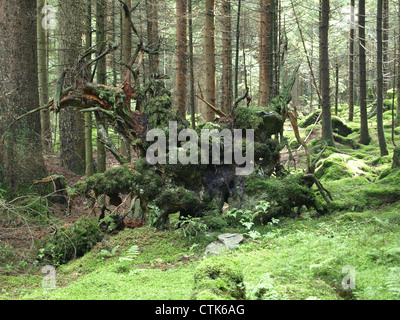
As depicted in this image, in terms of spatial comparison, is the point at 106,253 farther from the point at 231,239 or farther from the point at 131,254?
the point at 231,239

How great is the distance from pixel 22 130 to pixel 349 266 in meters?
7.56

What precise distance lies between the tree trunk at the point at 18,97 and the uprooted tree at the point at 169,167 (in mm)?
1114

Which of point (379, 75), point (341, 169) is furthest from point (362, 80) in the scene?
point (341, 169)

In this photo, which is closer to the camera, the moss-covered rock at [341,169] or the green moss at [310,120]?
the moss-covered rock at [341,169]

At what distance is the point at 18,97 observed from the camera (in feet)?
27.8

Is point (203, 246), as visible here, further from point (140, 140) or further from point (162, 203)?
point (140, 140)

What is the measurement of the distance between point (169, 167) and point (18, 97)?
13.5ft

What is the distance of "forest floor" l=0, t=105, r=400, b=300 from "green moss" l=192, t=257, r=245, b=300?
15 centimetres

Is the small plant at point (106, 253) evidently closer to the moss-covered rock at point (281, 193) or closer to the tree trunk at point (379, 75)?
the moss-covered rock at point (281, 193)

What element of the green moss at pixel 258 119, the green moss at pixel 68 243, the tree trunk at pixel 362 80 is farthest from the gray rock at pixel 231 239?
the tree trunk at pixel 362 80

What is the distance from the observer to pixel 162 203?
7281 millimetres

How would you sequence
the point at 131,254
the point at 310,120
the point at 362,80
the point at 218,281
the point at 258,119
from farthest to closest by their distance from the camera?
the point at 310,120 → the point at 362,80 → the point at 258,119 → the point at 131,254 → the point at 218,281

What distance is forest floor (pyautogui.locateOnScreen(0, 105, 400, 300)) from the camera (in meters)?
3.94

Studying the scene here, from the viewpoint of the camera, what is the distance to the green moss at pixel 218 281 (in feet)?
11.0
